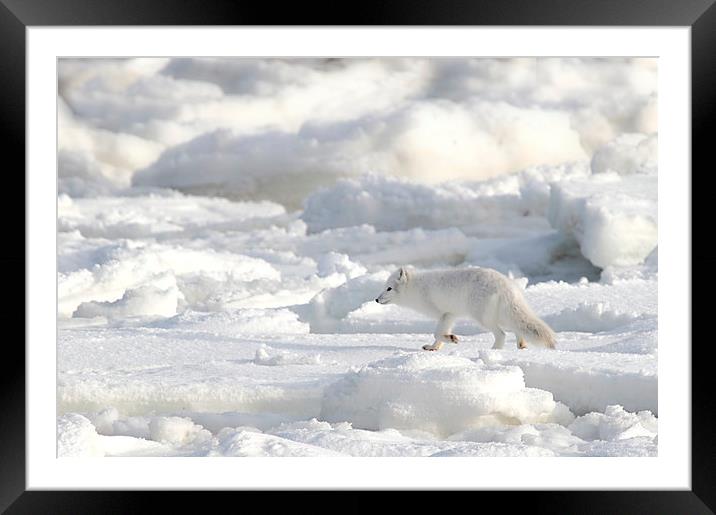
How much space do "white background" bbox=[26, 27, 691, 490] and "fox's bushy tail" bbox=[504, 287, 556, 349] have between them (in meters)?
2.54

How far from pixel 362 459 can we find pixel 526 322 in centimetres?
285

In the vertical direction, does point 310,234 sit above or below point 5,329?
above

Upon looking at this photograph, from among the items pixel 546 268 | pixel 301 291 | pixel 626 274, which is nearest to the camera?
pixel 626 274

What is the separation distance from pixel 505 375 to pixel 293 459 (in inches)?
61.0

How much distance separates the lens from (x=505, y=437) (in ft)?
13.9

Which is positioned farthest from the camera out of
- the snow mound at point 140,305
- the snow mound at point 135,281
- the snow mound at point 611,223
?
the snow mound at point 611,223

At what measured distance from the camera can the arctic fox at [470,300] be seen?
5897 millimetres

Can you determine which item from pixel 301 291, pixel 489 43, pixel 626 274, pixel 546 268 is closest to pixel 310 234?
pixel 546 268

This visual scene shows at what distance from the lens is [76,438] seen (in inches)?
151

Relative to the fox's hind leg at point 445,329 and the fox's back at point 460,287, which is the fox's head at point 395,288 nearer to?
the fox's back at point 460,287

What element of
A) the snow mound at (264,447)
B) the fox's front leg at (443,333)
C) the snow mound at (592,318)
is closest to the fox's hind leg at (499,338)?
the fox's front leg at (443,333)

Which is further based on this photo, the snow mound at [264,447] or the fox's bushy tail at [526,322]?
the fox's bushy tail at [526,322]

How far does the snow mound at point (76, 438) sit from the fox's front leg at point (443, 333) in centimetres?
270

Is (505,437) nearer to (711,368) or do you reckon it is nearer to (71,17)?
(711,368)
